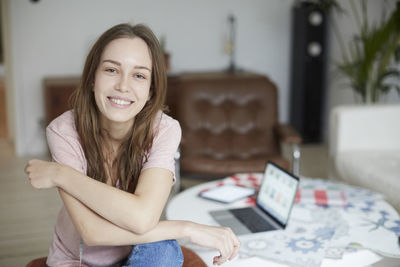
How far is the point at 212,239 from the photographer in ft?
4.52

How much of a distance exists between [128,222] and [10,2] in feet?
12.2

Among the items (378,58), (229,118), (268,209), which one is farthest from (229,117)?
(268,209)

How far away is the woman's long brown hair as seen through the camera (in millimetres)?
1439

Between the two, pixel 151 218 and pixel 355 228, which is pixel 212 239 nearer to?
pixel 151 218

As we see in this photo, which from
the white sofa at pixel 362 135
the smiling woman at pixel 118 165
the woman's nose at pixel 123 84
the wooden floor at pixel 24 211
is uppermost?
the woman's nose at pixel 123 84

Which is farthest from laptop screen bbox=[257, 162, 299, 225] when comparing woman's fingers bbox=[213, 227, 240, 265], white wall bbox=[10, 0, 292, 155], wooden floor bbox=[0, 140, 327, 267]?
white wall bbox=[10, 0, 292, 155]

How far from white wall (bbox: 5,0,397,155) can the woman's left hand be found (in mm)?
3456

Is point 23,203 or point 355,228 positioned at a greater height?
point 355,228

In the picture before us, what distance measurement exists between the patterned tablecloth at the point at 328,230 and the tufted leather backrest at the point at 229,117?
1.26m

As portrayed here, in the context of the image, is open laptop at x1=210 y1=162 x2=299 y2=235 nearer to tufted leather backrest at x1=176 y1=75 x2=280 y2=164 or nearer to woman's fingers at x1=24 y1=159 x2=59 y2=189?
woman's fingers at x1=24 y1=159 x2=59 y2=189

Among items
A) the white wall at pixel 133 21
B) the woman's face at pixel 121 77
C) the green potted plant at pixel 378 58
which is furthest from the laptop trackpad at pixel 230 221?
the white wall at pixel 133 21

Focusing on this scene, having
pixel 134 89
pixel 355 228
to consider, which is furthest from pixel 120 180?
pixel 355 228

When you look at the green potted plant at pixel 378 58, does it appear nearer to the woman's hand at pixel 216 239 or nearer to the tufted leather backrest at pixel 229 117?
the tufted leather backrest at pixel 229 117

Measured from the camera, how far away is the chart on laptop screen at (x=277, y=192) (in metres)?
1.76
